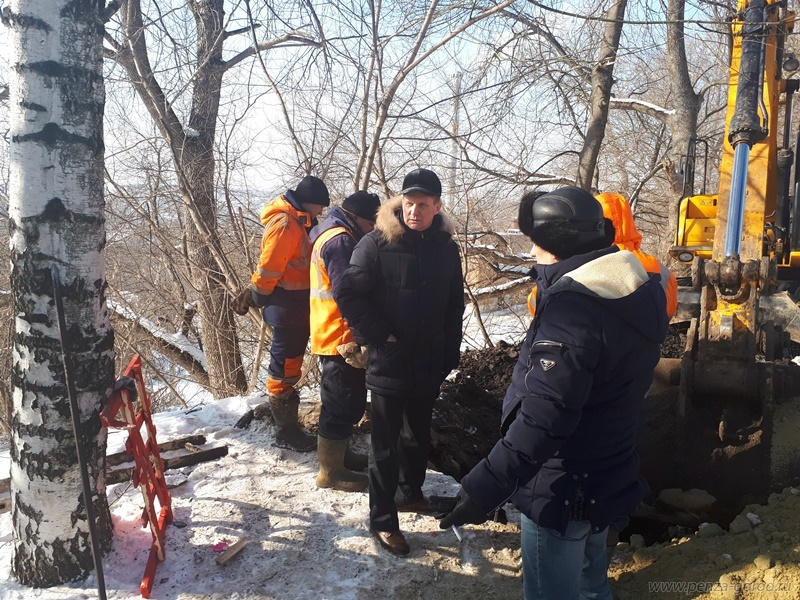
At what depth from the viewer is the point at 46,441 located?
2613 millimetres

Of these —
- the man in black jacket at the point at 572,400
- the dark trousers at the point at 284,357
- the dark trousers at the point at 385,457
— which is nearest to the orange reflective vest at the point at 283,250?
the dark trousers at the point at 284,357

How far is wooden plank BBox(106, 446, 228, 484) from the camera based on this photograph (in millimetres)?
3648

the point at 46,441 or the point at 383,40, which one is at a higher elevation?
the point at 383,40

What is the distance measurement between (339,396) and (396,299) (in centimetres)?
80

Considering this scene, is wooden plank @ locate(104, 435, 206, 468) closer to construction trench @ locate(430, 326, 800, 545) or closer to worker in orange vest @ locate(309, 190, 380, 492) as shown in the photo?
worker in orange vest @ locate(309, 190, 380, 492)

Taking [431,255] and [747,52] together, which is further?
[747,52]

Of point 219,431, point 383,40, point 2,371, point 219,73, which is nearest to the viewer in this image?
point 219,431

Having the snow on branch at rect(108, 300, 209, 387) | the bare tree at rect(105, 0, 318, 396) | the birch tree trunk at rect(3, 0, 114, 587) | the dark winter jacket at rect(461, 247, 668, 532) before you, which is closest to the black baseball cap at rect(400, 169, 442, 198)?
the dark winter jacket at rect(461, 247, 668, 532)

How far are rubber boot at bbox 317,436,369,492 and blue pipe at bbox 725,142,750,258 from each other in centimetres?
298

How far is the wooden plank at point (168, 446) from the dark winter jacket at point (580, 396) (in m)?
2.81

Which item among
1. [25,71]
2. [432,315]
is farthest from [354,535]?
[25,71]

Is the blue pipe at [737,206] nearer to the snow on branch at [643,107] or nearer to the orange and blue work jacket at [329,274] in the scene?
the orange and blue work jacket at [329,274]

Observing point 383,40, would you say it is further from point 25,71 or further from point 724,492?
point 724,492

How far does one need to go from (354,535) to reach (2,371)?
772 centimetres
